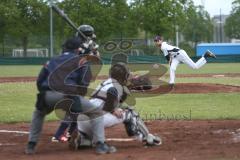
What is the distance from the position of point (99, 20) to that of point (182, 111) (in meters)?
36.8

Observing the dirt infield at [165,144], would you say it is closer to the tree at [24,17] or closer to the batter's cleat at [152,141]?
the batter's cleat at [152,141]

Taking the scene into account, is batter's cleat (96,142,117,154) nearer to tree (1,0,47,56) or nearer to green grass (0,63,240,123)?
green grass (0,63,240,123)

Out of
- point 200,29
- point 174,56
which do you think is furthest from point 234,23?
point 174,56

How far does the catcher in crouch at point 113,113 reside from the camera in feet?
26.7

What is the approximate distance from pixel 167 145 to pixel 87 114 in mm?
1365

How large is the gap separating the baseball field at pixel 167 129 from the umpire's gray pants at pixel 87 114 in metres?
0.28

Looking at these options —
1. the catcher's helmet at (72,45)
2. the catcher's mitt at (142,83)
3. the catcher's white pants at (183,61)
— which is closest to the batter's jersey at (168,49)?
the catcher's white pants at (183,61)

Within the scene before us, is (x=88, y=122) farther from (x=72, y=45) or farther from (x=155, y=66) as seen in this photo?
(x=155, y=66)

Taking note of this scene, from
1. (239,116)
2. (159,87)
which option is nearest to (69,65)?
(239,116)

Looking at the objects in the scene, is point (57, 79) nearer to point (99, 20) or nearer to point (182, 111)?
point (182, 111)

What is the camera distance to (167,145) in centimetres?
840

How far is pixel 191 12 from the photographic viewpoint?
55188mm

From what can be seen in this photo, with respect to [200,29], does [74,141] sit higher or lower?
lower

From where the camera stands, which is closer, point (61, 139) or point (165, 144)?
point (165, 144)
